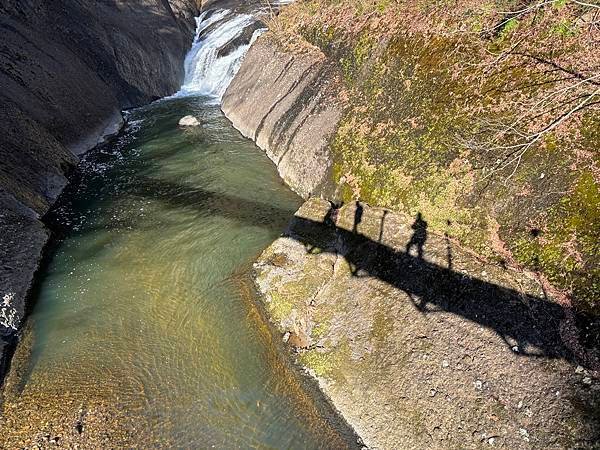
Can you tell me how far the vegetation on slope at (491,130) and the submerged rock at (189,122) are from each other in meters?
12.4

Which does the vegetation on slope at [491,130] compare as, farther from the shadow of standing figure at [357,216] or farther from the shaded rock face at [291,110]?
the shaded rock face at [291,110]

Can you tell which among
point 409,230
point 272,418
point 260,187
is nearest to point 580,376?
point 409,230

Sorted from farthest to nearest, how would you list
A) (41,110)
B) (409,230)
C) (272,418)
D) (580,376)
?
(41,110)
(409,230)
(272,418)
(580,376)

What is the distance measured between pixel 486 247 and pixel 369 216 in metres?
3.35

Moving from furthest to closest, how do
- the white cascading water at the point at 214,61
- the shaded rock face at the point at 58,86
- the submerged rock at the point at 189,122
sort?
1. the white cascading water at the point at 214,61
2. the submerged rock at the point at 189,122
3. the shaded rock face at the point at 58,86

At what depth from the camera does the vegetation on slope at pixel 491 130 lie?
7891 millimetres

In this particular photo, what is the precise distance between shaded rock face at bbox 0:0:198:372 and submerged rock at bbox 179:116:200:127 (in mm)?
4298

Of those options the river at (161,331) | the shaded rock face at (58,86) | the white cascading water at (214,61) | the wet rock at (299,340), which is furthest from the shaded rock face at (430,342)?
the white cascading water at (214,61)

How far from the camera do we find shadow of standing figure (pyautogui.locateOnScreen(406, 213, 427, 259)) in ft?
31.4

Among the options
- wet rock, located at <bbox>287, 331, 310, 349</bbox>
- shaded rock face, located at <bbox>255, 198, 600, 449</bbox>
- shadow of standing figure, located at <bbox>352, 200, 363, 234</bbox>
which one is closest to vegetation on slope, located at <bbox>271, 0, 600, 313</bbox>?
shadow of standing figure, located at <bbox>352, 200, 363, 234</bbox>

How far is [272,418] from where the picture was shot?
7.99 meters

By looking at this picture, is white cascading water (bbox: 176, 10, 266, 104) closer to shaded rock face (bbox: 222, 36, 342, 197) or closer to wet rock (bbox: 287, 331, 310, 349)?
shaded rock face (bbox: 222, 36, 342, 197)

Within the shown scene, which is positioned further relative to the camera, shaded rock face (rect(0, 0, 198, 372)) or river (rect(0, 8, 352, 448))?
shaded rock face (rect(0, 0, 198, 372))

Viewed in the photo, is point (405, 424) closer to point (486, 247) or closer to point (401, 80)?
point (486, 247)
